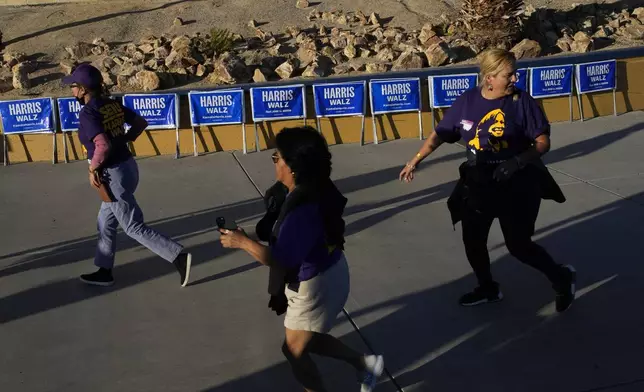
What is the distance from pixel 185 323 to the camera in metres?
5.38

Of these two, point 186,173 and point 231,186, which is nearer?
point 231,186

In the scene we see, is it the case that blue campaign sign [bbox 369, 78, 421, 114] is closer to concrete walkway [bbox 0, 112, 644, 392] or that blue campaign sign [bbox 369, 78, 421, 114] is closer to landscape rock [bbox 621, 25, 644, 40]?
concrete walkway [bbox 0, 112, 644, 392]

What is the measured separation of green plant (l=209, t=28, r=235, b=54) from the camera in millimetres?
13469

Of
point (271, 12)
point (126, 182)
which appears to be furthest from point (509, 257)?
point (271, 12)

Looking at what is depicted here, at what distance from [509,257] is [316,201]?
3277 mm

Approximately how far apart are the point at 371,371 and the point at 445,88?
26.6ft

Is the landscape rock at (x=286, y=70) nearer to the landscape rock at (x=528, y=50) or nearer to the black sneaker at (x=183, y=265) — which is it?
the landscape rock at (x=528, y=50)

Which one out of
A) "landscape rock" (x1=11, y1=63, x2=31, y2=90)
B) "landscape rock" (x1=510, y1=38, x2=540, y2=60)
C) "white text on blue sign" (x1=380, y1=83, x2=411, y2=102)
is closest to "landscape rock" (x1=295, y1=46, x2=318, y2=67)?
"white text on blue sign" (x1=380, y1=83, x2=411, y2=102)

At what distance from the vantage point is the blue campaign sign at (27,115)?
1068cm

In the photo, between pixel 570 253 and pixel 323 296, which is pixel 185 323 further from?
pixel 570 253

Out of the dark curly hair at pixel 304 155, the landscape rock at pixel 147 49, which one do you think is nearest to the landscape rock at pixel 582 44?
the landscape rock at pixel 147 49

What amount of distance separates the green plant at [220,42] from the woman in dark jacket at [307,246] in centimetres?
1020

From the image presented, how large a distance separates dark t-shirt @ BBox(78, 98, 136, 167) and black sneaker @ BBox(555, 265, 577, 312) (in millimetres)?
3151

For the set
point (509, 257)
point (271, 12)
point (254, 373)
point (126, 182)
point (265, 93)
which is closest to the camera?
point (254, 373)
